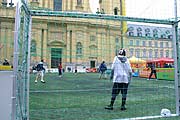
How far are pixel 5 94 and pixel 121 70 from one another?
3.75m

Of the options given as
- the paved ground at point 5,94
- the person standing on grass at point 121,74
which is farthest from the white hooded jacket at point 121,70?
the paved ground at point 5,94

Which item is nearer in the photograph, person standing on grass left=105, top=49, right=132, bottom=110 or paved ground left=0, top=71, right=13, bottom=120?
paved ground left=0, top=71, right=13, bottom=120

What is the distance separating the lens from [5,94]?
14.0 ft

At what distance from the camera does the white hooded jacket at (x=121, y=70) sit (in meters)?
7.07

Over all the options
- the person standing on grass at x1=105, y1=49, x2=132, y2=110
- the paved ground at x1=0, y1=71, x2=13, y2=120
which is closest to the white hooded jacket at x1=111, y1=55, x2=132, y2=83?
the person standing on grass at x1=105, y1=49, x2=132, y2=110

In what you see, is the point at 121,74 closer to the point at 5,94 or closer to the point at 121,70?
the point at 121,70

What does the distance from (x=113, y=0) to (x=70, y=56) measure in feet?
12.1

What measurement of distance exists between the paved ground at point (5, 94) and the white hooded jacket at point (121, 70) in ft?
11.7

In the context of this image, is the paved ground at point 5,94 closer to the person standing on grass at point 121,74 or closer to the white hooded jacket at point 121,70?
the person standing on grass at point 121,74

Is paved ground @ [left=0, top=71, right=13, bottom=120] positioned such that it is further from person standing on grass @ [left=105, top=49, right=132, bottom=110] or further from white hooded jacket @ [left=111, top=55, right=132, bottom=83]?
white hooded jacket @ [left=111, top=55, right=132, bottom=83]

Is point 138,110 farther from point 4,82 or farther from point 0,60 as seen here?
point 0,60

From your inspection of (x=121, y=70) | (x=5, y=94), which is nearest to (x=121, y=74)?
(x=121, y=70)

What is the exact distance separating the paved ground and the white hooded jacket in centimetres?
356

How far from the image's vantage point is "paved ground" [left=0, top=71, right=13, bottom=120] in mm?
4234
